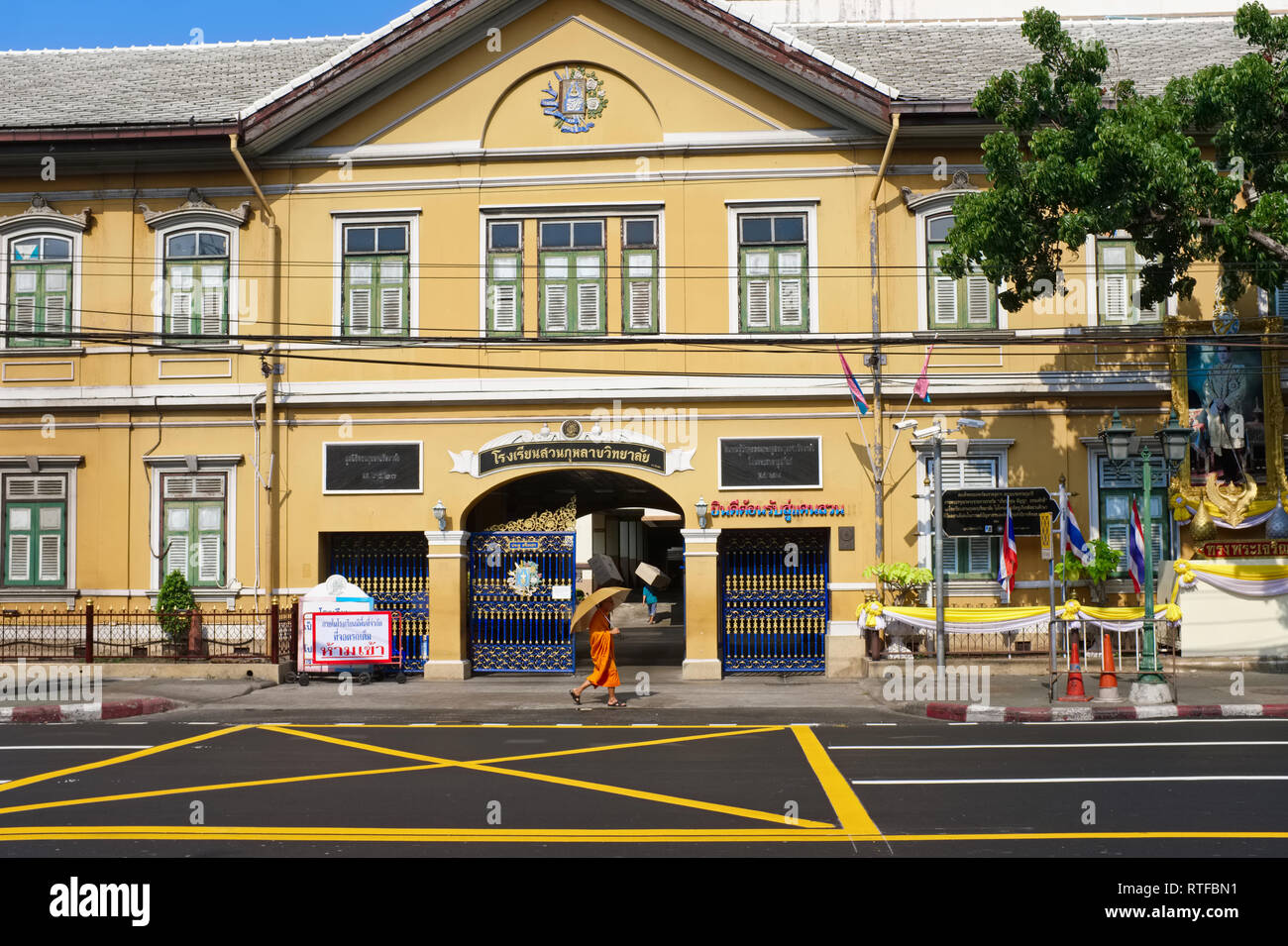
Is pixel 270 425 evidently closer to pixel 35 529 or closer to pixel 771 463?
pixel 35 529

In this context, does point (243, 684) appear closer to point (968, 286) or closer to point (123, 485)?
point (123, 485)

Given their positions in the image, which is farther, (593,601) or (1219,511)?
(1219,511)

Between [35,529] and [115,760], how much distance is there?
35.0 feet

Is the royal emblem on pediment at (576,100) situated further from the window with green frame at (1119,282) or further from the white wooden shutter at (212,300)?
the window with green frame at (1119,282)

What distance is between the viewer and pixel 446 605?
71.0 feet

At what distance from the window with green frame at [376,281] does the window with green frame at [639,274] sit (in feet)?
12.1

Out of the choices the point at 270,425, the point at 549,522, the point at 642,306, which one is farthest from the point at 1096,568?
the point at 270,425

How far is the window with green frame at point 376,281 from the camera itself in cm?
2189

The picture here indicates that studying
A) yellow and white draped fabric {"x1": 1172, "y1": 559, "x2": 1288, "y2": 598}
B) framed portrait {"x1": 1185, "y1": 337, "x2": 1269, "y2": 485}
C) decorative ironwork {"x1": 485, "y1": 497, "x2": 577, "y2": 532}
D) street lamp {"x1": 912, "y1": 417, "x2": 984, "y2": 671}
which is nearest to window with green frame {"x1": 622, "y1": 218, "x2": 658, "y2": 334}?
decorative ironwork {"x1": 485, "y1": 497, "x2": 577, "y2": 532}

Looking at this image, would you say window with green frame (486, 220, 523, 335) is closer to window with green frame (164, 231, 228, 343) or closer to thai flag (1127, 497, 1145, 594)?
window with green frame (164, 231, 228, 343)

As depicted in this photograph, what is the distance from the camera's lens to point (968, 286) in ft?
70.0

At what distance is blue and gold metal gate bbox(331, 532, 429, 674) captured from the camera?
22125mm
